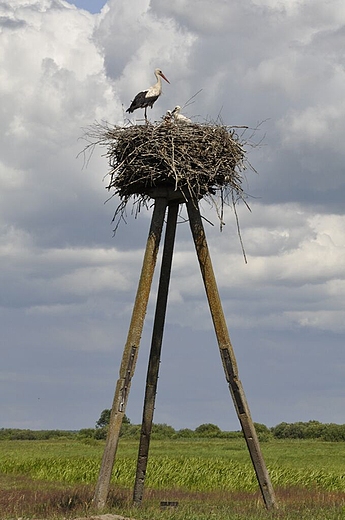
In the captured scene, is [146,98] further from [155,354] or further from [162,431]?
[162,431]

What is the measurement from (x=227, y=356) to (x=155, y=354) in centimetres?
170

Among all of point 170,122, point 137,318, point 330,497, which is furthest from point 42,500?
point 170,122

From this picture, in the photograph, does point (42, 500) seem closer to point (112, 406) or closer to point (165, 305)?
point (112, 406)

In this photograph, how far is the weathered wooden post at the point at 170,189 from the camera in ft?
49.9

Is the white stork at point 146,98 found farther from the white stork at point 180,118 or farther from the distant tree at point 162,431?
the distant tree at point 162,431

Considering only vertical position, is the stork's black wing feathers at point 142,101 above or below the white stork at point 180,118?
above

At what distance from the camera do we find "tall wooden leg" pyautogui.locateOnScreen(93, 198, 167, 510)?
14938 millimetres

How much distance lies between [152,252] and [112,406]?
2.90 metres

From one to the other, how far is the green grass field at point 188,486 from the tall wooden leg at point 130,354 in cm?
61

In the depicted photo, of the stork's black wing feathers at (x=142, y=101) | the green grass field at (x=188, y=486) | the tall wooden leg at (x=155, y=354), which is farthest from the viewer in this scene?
the stork's black wing feathers at (x=142, y=101)

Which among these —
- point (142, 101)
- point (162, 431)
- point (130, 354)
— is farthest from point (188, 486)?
point (162, 431)

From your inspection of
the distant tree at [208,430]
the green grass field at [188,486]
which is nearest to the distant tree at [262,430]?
the distant tree at [208,430]

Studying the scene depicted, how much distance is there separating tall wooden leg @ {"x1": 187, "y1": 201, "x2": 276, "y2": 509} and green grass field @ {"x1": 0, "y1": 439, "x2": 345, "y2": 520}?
0.65 meters

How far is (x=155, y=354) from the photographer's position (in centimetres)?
1673
